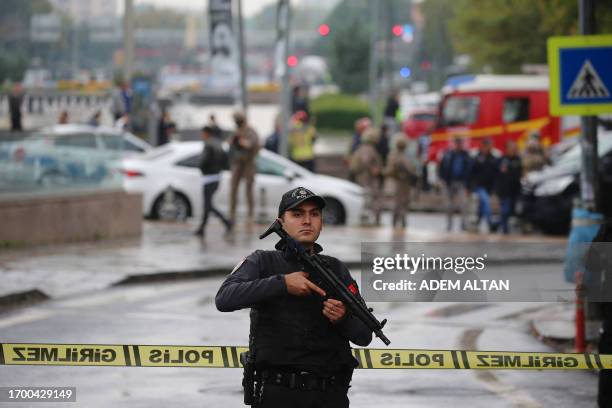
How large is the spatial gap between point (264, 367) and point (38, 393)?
4.32 m

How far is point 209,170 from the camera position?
23031 mm

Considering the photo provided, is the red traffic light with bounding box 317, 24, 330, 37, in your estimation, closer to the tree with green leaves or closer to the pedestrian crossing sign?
the tree with green leaves

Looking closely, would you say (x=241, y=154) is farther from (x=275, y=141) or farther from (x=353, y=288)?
(x=353, y=288)

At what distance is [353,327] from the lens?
633cm

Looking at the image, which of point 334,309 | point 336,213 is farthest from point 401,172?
point 334,309

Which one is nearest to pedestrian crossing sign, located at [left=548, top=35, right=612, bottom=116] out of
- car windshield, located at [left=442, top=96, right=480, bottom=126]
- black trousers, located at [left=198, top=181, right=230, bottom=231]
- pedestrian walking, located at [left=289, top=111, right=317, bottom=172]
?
black trousers, located at [left=198, top=181, right=230, bottom=231]

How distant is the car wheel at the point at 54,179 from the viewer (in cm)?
2089

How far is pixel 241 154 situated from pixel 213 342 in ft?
39.8

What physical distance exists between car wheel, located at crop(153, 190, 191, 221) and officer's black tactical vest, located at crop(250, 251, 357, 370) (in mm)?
19953

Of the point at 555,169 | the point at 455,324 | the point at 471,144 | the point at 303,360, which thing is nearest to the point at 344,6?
the point at 471,144

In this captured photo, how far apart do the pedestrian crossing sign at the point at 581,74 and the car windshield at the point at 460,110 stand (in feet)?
84.9

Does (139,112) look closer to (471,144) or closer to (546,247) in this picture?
(471,144)

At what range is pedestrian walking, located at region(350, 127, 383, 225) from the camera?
27.2 metres

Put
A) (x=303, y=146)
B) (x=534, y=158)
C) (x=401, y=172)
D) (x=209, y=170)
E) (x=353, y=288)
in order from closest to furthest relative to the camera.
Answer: (x=353, y=288)
(x=209, y=170)
(x=401, y=172)
(x=534, y=158)
(x=303, y=146)
